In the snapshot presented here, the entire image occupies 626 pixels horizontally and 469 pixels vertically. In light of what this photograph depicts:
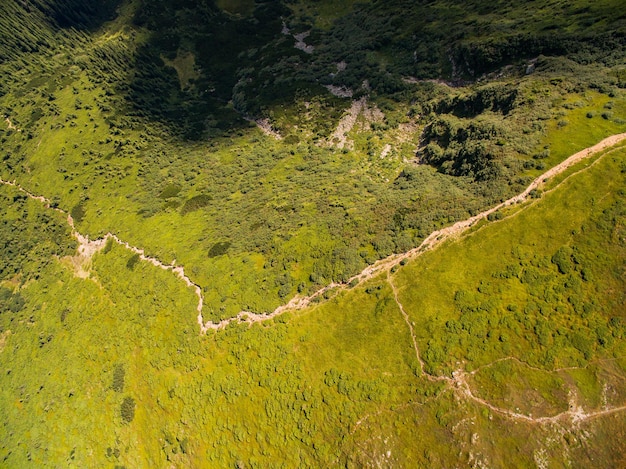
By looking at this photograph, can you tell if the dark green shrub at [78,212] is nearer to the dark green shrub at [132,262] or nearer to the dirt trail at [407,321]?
the dark green shrub at [132,262]

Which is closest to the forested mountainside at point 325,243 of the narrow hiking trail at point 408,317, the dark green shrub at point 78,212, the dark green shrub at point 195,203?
the narrow hiking trail at point 408,317

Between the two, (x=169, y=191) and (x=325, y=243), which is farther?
(x=169, y=191)

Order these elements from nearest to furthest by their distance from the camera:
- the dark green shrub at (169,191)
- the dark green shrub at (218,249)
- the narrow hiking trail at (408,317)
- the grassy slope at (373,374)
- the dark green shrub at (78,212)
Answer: the narrow hiking trail at (408,317) < the grassy slope at (373,374) < the dark green shrub at (218,249) < the dark green shrub at (169,191) < the dark green shrub at (78,212)

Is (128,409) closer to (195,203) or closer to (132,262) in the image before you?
(132,262)

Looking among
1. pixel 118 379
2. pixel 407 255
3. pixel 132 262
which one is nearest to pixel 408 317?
pixel 407 255

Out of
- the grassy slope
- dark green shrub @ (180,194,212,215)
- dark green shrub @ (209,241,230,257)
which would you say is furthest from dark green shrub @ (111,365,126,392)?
dark green shrub @ (180,194,212,215)

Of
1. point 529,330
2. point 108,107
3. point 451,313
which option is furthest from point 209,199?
point 529,330

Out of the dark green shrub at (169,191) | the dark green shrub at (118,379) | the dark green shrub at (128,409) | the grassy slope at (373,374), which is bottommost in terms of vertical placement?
the dark green shrub at (128,409)

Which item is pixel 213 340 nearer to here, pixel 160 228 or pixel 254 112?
pixel 160 228
